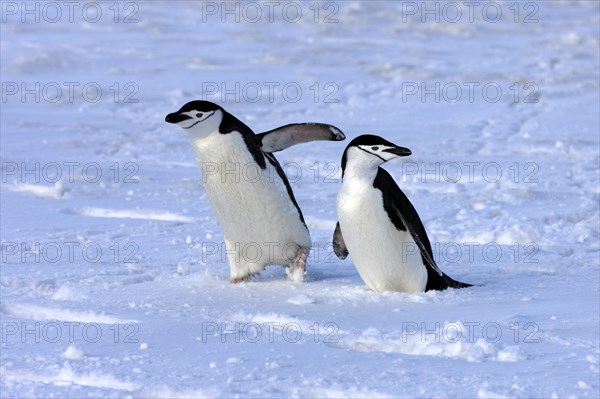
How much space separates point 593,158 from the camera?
7242 mm

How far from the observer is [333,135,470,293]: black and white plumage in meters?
3.89

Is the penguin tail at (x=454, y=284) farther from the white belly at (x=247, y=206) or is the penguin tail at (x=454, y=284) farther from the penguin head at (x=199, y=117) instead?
the penguin head at (x=199, y=117)

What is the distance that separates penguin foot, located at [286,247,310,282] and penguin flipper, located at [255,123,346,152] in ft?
1.43

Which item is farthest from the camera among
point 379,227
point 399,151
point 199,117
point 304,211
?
point 304,211

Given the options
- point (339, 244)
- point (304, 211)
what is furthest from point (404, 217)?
point (304, 211)

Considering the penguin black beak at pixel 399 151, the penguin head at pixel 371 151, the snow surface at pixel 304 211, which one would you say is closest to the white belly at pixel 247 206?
the snow surface at pixel 304 211

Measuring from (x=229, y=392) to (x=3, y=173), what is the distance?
4.21m

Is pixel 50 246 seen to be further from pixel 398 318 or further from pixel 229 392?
pixel 229 392

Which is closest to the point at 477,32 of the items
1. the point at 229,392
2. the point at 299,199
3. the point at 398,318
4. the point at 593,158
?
the point at 593,158

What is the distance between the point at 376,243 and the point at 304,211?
1898 mm

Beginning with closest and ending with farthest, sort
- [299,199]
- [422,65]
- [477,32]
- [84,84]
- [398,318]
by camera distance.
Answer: [398,318] < [299,199] < [84,84] < [422,65] < [477,32]

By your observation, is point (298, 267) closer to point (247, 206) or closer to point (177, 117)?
point (247, 206)

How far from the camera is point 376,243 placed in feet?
13.0

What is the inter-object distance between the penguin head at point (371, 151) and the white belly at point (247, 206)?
0.44m
